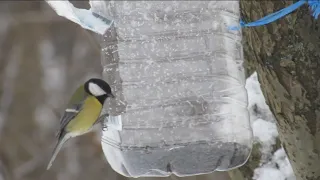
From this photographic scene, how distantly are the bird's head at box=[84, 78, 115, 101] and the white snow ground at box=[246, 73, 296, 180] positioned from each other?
35 cm

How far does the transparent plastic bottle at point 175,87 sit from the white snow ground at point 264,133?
0.17 meters

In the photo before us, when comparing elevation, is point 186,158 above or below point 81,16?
below

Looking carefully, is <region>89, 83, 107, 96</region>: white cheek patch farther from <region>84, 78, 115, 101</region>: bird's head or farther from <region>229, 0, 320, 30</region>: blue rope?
<region>229, 0, 320, 30</region>: blue rope

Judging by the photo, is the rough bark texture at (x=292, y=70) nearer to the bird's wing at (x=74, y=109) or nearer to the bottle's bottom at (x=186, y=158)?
the bottle's bottom at (x=186, y=158)

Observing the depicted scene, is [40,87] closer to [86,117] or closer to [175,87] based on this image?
[86,117]

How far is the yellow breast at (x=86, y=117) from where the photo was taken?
129cm

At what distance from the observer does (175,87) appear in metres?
1.16

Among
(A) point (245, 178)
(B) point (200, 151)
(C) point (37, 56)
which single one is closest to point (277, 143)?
(A) point (245, 178)

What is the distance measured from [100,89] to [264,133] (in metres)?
0.40

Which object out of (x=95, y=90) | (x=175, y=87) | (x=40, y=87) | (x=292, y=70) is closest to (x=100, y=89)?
(x=95, y=90)

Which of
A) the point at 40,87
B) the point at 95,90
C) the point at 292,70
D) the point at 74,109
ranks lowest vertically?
the point at 40,87

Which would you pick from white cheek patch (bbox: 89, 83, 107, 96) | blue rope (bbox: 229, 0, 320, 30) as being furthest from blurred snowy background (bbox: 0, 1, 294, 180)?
blue rope (bbox: 229, 0, 320, 30)

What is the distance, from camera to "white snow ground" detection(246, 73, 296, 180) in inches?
52.9

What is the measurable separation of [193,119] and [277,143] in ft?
0.96
